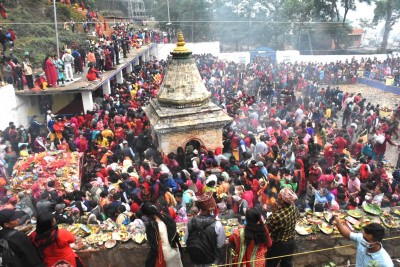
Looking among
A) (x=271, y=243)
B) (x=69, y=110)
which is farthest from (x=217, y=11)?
(x=271, y=243)

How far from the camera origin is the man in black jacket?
3.77m

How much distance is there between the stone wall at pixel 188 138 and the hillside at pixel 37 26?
495 inches

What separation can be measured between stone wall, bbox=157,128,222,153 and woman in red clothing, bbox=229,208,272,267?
246 inches

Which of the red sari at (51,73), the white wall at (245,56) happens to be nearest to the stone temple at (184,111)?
the red sari at (51,73)

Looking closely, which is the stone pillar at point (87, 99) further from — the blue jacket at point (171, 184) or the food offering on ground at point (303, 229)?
the food offering on ground at point (303, 229)

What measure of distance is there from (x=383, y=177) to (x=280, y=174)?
103 inches

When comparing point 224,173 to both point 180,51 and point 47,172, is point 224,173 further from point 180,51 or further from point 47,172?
point 47,172

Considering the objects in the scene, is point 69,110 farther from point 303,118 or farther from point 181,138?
point 303,118

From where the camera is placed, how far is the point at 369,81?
88.7ft

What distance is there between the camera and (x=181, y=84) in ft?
34.7

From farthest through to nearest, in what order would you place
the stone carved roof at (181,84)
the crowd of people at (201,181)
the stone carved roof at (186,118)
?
the stone carved roof at (181,84) < the stone carved roof at (186,118) < the crowd of people at (201,181)

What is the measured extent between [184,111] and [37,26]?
2007 cm

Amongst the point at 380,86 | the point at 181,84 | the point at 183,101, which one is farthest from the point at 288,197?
the point at 380,86

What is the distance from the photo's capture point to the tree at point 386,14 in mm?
34938
